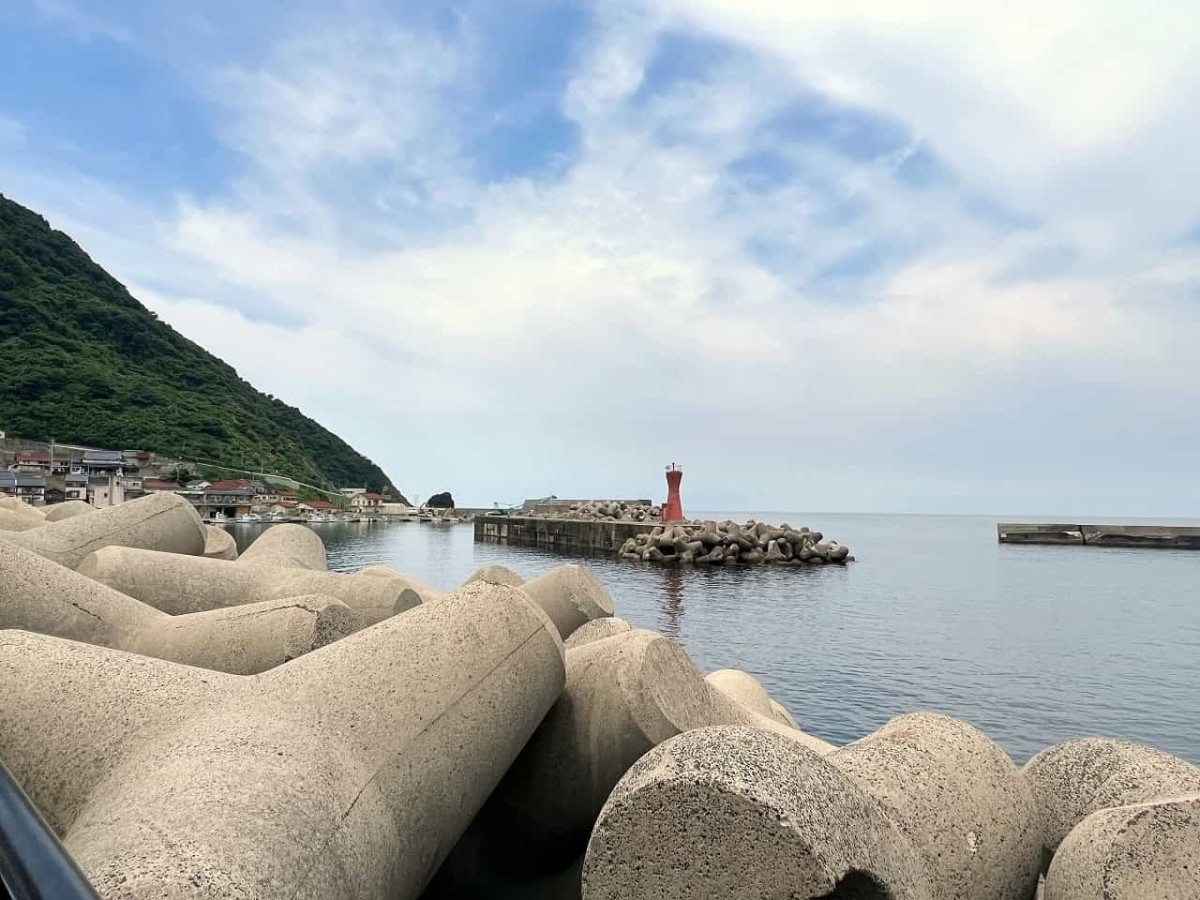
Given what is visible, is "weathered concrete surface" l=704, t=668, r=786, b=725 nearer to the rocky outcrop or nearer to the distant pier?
the rocky outcrop

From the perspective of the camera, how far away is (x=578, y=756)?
366 cm

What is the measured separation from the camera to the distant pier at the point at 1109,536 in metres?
54.2

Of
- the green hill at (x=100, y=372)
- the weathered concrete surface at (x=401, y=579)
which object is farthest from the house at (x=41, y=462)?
the weathered concrete surface at (x=401, y=579)

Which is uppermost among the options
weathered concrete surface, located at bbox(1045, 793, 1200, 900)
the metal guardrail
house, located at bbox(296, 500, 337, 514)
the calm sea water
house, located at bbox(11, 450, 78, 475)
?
house, located at bbox(11, 450, 78, 475)

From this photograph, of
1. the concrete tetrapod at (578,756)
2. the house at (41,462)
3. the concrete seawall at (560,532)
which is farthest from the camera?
the house at (41,462)

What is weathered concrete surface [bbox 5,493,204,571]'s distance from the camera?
6.48 metres

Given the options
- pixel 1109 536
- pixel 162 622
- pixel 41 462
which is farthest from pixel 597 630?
pixel 41 462

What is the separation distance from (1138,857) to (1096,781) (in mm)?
885

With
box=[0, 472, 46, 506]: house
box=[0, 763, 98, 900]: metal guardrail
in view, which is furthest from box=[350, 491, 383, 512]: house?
box=[0, 763, 98, 900]: metal guardrail

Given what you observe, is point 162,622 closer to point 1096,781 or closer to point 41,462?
point 1096,781

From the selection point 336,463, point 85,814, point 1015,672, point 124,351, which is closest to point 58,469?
Answer: point 124,351

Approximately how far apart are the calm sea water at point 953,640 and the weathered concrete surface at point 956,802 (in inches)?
272

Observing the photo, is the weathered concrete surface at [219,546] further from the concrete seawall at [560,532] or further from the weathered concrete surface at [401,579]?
the concrete seawall at [560,532]

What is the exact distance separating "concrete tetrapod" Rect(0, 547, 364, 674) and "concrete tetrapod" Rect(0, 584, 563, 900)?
788mm
